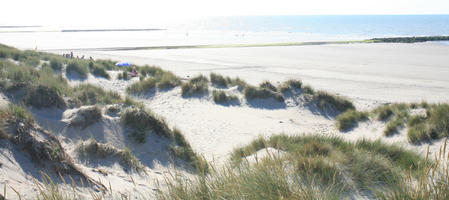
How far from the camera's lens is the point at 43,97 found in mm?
8039

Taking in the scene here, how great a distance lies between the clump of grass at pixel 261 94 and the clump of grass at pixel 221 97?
0.49 meters

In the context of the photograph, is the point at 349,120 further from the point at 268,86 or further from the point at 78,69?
the point at 78,69

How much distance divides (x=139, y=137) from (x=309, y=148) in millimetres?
3394

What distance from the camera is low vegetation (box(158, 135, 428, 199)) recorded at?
11.1 feet

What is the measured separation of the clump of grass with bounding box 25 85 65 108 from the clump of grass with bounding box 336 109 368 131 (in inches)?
286

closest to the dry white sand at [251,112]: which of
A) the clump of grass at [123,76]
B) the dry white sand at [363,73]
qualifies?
the dry white sand at [363,73]

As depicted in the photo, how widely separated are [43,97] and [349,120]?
25.9 feet

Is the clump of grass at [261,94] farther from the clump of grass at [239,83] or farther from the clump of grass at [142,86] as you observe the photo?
the clump of grass at [142,86]

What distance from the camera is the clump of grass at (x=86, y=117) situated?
739 centimetres

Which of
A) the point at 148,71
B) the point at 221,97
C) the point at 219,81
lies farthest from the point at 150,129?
the point at 148,71

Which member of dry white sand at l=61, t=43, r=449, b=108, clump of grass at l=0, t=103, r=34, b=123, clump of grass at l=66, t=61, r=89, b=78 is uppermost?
clump of grass at l=0, t=103, r=34, b=123

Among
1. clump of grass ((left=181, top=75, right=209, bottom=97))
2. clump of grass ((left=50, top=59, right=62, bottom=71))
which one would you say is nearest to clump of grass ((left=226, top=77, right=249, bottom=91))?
clump of grass ((left=181, top=75, right=209, bottom=97))

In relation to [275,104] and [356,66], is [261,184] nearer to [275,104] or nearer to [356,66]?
[275,104]

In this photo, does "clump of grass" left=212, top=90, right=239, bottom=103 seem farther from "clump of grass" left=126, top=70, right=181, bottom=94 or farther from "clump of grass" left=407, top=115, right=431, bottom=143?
"clump of grass" left=407, top=115, right=431, bottom=143
